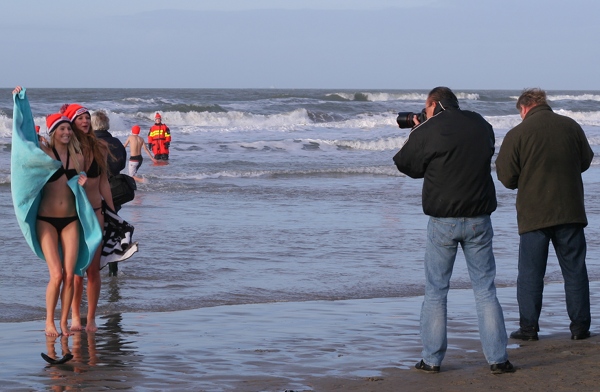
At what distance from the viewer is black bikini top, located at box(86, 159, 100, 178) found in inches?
247

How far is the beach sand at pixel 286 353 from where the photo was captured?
193 inches

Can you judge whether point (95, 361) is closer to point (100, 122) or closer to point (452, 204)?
point (452, 204)

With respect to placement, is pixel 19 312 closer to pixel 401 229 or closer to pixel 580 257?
pixel 580 257

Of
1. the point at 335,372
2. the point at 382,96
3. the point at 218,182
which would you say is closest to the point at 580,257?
the point at 335,372

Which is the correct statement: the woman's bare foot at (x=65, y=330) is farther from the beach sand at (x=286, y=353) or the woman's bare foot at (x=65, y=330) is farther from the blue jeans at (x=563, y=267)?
the blue jeans at (x=563, y=267)

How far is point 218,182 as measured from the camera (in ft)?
60.8

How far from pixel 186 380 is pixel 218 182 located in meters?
13.7

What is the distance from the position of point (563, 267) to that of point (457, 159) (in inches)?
59.9

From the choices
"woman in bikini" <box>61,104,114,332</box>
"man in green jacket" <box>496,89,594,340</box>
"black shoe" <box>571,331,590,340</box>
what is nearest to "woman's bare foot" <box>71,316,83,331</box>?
"woman in bikini" <box>61,104,114,332</box>

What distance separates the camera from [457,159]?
4.94 meters

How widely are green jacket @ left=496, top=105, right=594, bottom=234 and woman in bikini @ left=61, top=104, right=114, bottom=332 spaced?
2684mm

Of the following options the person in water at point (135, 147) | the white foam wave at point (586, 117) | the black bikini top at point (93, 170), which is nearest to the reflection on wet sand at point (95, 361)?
the black bikini top at point (93, 170)

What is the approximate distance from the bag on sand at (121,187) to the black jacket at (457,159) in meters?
3.12

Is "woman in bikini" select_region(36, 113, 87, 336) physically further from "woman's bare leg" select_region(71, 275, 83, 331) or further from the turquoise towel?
"woman's bare leg" select_region(71, 275, 83, 331)
